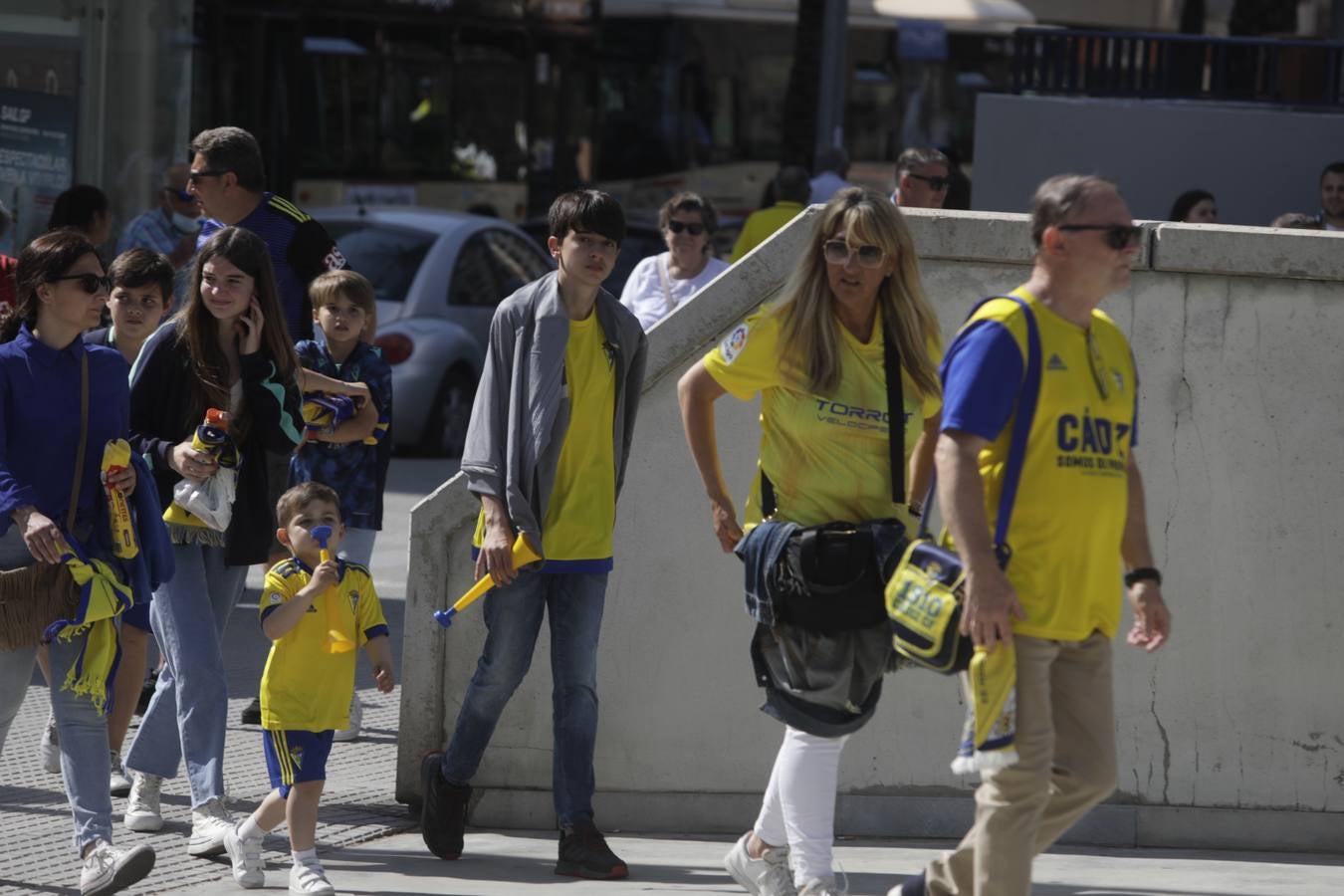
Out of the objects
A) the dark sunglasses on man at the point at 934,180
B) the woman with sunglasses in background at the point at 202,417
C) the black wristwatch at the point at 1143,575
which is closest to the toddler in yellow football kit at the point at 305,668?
the woman with sunglasses in background at the point at 202,417

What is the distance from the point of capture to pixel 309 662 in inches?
216

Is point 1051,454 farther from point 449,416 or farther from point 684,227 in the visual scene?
point 449,416

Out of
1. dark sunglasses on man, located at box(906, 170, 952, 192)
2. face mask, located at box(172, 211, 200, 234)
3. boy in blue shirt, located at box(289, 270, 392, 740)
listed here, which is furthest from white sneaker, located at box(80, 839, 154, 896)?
face mask, located at box(172, 211, 200, 234)

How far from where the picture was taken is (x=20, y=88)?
12.1 meters

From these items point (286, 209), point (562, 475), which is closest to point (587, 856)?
point (562, 475)

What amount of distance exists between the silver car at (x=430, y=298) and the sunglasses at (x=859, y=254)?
1000cm

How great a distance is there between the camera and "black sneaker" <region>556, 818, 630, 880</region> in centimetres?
567

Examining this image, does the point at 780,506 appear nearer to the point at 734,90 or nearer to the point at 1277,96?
the point at 1277,96

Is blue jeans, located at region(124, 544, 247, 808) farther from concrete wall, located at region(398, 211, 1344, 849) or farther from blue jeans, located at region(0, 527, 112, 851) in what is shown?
concrete wall, located at region(398, 211, 1344, 849)

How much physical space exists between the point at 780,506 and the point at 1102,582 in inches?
37.3

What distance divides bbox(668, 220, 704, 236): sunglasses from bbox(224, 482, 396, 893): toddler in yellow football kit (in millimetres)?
4113

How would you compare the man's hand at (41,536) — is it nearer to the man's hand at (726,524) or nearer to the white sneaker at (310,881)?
the white sneaker at (310,881)

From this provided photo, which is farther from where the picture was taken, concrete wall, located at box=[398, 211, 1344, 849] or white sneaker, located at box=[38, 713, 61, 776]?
white sneaker, located at box=[38, 713, 61, 776]

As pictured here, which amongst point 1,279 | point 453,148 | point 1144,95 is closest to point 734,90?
point 453,148
